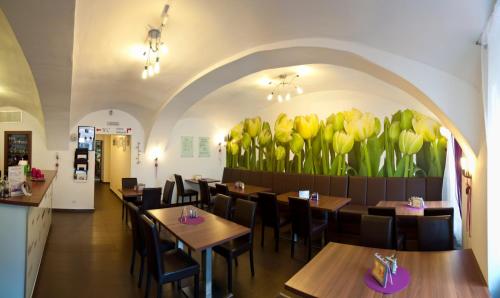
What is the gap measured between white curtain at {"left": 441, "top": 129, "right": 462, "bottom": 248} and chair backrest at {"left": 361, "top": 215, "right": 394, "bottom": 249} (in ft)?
7.44

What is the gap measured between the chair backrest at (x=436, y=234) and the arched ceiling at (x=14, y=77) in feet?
13.4

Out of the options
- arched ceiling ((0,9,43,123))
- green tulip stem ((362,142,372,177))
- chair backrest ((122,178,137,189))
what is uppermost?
arched ceiling ((0,9,43,123))

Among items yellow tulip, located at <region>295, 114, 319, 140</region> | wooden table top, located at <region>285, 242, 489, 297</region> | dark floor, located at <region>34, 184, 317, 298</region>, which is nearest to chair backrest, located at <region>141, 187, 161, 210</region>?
dark floor, located at <region>34, 184, 317, 298</region>

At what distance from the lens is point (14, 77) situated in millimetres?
4145

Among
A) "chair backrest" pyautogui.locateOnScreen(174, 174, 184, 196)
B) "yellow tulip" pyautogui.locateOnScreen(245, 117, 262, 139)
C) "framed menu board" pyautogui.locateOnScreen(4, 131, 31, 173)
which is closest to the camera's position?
"framed menu board" pyautogui.locateOnScreen(4, 131, 31, 173)

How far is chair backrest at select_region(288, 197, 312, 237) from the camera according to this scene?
3.68 meters

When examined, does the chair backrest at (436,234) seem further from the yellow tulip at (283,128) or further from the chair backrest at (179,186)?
the chair backrest at (179,186)

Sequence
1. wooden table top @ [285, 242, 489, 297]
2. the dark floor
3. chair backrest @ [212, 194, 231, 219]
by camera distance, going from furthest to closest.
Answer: chair backrest @ [212, 194, 231, 219]
the dark floor
wooden table top @ [285, 242, 489, 297]

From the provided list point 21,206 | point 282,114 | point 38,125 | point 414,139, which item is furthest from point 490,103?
point 38,125

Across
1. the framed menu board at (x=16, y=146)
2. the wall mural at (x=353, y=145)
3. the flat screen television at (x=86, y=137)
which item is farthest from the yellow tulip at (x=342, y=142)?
the framed menu board at (x=16, y=146)

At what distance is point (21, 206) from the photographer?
232 cm

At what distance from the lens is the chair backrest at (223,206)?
3599 mm

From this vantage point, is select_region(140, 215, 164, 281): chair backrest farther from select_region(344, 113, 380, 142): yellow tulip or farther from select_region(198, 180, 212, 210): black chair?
select_region(344, 113, 380, 142): yellow tulip

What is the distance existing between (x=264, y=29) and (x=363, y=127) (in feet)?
11.2
